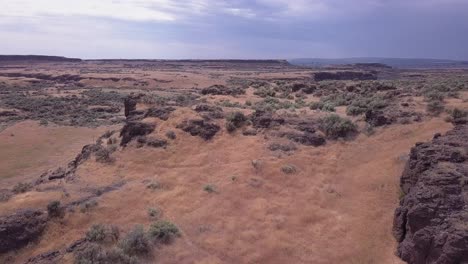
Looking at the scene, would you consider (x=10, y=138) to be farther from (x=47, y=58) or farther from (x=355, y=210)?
(x=47, y=58)

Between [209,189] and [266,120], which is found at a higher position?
[266,120]

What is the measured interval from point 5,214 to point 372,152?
15672 mm

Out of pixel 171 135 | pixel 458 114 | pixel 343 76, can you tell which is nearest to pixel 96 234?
pixel 171 135

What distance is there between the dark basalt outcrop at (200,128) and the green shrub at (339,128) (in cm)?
598

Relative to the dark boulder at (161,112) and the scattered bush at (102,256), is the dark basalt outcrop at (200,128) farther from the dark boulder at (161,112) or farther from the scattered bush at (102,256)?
the scattered bush at (102,256)

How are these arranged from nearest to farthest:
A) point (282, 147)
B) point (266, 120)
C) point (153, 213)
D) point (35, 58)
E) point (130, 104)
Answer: point (153, 213)
point (282, 147)
point (266, 120)
point (130, 104)
point (35, 58)

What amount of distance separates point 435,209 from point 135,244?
372 inches

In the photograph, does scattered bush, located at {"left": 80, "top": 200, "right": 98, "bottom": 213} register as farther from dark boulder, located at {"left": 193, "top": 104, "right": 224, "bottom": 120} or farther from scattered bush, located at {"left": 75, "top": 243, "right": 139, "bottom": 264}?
dark boulder, located at {"left": 193, "top": 104, "right": 224, "bottom": 120}

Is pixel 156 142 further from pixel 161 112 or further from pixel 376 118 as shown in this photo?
pixel 376 118

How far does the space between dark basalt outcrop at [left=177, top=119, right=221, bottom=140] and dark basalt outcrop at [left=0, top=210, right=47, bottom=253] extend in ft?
32.4

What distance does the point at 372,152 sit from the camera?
821 inches

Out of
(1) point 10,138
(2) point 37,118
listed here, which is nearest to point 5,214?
(1) point 10,138

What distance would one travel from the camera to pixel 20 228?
15.0 metres

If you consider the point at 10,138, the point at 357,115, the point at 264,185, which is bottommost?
the point at 10,138
